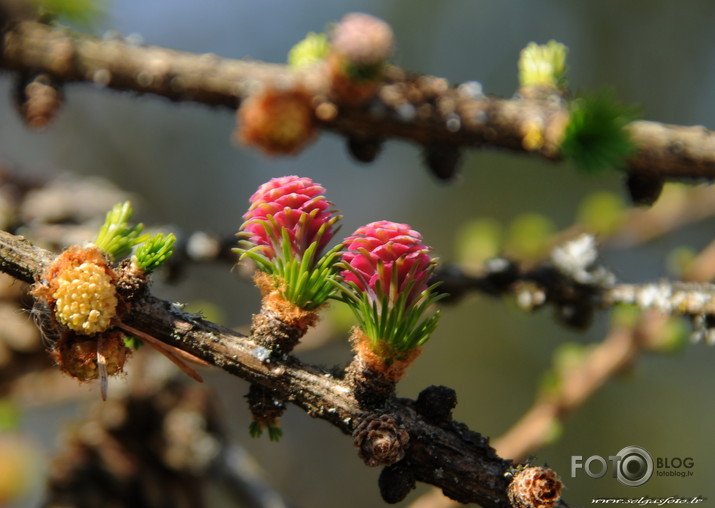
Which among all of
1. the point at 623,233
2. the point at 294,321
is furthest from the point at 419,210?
the point at 294,321

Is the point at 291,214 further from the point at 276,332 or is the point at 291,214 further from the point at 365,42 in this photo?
the point at 365,42

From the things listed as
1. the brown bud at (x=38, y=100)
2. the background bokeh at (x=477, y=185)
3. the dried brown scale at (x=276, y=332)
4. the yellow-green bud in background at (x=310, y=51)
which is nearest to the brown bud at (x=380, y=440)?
the dried brown scale at (x=276, y=332)

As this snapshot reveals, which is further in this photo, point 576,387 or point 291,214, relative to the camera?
point 576,387

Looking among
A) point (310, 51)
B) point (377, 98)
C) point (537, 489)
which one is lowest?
point (537, 489)

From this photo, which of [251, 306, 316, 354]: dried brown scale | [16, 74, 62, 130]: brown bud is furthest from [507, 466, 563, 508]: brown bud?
[16, 74, 62, 130]: brown bud

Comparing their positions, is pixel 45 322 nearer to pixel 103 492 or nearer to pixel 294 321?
pixel 294 321

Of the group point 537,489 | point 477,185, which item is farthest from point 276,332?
point 477,185
